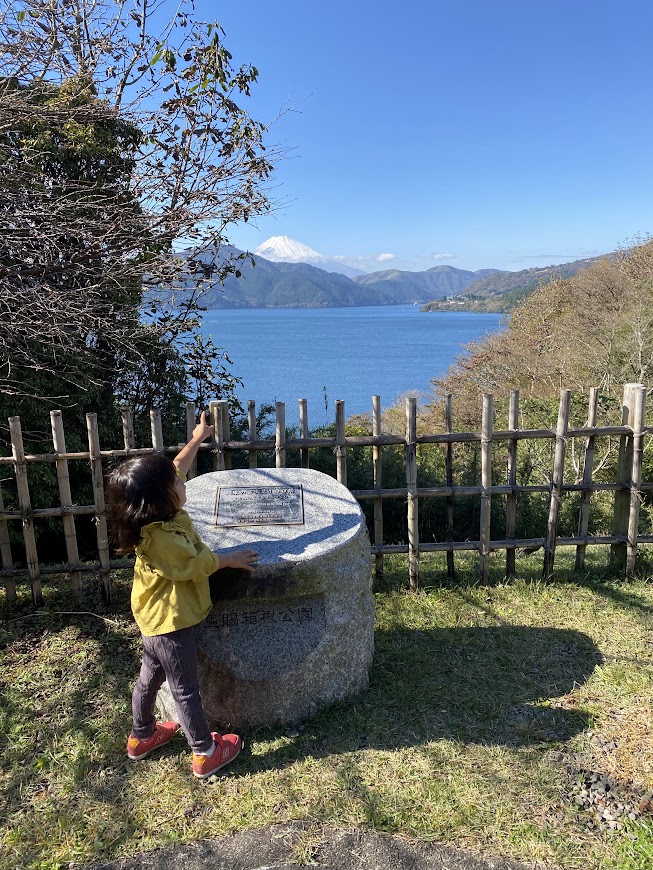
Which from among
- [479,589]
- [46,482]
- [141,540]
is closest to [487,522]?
[479,589]

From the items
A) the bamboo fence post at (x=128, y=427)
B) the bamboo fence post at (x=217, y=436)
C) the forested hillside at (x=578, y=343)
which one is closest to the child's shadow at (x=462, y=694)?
the bamboo fence post at (x=217, y=436)

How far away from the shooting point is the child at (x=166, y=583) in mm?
2588

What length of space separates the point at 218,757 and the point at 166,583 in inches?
35.0

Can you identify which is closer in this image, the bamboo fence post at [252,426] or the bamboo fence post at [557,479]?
the bamboo fence post at [252,426]

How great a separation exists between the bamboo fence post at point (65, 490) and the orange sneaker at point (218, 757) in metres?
2.13

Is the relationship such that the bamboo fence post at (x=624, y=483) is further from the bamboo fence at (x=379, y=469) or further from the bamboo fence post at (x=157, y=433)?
the bamboo fence post at (x=157, y=433)

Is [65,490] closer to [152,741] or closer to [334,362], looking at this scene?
[152,741]

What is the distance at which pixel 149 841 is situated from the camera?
2.46 metres

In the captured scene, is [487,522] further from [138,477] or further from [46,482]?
[46,482]

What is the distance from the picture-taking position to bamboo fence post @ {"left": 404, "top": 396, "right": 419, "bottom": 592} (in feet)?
14.9

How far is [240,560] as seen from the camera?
2924mm

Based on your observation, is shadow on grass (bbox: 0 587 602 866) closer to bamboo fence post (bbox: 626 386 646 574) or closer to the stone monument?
the stone monument

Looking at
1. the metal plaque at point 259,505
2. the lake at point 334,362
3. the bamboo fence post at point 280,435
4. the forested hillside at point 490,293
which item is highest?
the forested hillside at point 490,293

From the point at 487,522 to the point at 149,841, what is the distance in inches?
127
